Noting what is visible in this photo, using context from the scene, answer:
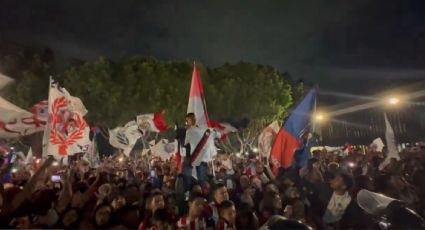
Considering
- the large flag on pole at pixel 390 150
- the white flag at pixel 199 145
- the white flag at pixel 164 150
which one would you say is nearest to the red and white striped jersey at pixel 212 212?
the white flag at pixel 199 145

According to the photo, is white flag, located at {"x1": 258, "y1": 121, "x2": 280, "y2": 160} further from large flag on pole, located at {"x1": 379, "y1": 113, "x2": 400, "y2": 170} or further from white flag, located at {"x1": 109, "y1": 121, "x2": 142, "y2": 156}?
white flag, located at {"x1": 109, "y1": 121, "x2": 142, "y2": 156}

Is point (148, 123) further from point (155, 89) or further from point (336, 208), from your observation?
point (155, 89)

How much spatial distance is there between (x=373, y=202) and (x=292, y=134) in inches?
141

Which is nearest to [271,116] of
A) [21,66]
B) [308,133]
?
[21,66]

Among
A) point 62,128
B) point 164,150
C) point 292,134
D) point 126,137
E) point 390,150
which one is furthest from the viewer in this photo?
point 126,137

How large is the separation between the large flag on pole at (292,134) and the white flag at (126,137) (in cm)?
1115

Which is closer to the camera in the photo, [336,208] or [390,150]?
[336,208]

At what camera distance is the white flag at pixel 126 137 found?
17047 mm

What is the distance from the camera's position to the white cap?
3.22m

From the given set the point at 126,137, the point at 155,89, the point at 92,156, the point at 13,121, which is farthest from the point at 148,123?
the point at 155,89

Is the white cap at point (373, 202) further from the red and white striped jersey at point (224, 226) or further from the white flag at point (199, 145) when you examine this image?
the white flag at point (199, 145)

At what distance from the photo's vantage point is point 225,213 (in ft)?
15.4

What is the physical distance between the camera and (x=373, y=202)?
10.9 feet

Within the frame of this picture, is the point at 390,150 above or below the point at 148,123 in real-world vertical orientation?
below
